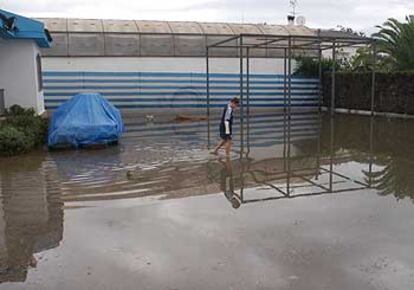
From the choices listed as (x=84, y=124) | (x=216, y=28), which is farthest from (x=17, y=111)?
(x=216, y=28)

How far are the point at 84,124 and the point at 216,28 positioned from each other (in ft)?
57.4

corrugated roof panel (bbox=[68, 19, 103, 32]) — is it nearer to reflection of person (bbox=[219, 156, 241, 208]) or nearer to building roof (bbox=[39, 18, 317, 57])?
building roof (bbox=[39, 18, 317, 57])

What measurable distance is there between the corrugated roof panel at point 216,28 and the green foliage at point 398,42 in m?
8.96

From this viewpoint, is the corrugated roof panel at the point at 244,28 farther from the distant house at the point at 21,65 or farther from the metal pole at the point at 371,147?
the distant house at the point at 21,65

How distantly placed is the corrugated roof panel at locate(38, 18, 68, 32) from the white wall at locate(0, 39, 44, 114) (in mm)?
10759

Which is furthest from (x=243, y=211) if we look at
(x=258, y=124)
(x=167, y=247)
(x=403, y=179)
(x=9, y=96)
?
(x=258, y=124)

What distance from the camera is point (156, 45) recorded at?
87.8ft

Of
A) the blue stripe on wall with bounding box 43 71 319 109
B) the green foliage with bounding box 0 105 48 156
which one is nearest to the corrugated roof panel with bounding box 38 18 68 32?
the blue stripe on wall with bounding box 43 71 319 109

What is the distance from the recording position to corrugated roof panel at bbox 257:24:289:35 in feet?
102

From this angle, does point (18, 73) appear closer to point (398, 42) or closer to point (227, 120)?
point (227, 120)

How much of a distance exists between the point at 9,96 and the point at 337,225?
1232cm

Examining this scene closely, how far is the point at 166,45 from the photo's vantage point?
2686cm

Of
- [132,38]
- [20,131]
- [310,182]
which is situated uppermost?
[132,38]

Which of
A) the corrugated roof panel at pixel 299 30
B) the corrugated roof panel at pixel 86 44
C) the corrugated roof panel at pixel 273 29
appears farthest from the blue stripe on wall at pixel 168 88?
the corrugated roof panel at pixel 299 30
